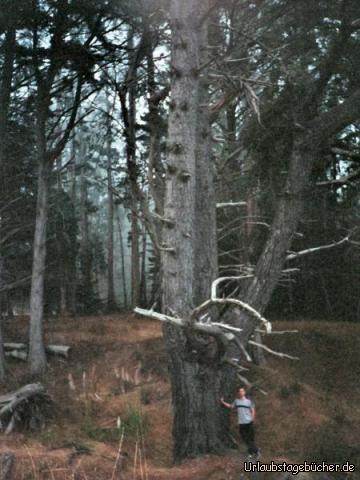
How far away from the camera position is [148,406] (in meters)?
12.1

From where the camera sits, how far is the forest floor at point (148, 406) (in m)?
7.21

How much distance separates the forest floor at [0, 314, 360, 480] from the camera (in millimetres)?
7207

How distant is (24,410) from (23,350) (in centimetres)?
657

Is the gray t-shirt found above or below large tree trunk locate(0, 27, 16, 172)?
below

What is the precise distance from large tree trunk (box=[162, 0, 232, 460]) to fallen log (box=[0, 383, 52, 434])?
4289mm

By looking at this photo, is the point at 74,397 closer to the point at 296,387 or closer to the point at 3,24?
the point at 296,387

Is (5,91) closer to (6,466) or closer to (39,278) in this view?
(39,278)

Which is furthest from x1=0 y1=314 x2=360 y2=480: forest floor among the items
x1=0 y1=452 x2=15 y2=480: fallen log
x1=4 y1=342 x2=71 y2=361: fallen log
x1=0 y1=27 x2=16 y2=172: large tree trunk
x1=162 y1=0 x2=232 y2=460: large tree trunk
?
x1=0 y1=27 x2=16 y2=172: large tree trunk

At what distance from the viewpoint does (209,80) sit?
9.02 meters

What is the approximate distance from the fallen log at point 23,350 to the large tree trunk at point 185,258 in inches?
371

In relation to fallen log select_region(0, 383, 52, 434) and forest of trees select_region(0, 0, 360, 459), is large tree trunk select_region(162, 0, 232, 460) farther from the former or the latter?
fallen log select_region(0, 383, 52, 434)

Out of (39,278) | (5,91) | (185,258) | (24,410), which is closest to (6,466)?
(185,258)

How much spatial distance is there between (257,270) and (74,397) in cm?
685

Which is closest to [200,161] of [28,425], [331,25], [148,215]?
[148,215]
